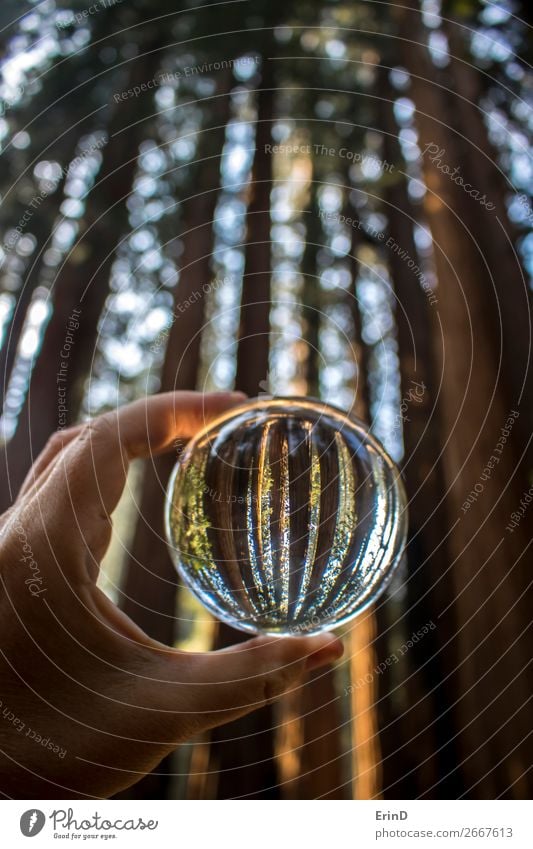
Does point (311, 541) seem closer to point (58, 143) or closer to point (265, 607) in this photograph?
point (265, 607)

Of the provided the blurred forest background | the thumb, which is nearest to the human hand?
the thumb

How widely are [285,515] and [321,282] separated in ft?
14.7

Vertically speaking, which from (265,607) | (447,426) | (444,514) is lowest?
(265,607)

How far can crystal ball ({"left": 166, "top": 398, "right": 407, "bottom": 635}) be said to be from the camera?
960 millimetres

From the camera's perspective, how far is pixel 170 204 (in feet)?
13.3

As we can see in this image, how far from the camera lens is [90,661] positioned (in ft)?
3.36

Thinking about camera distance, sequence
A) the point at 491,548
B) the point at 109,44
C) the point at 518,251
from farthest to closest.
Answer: the point at 109,44
the point at 518,251
the point at 491,548

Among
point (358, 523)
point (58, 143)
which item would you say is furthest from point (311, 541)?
point (58, 143)

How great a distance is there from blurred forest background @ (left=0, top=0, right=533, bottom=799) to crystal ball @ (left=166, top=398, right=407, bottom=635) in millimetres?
1332

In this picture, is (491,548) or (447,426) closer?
(491,548)

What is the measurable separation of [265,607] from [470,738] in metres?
1.64

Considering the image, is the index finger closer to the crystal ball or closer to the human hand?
the human hand

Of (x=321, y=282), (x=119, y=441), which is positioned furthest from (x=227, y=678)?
(x=321, y=282)

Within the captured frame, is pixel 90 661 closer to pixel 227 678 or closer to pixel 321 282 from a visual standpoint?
pixel 227 678
